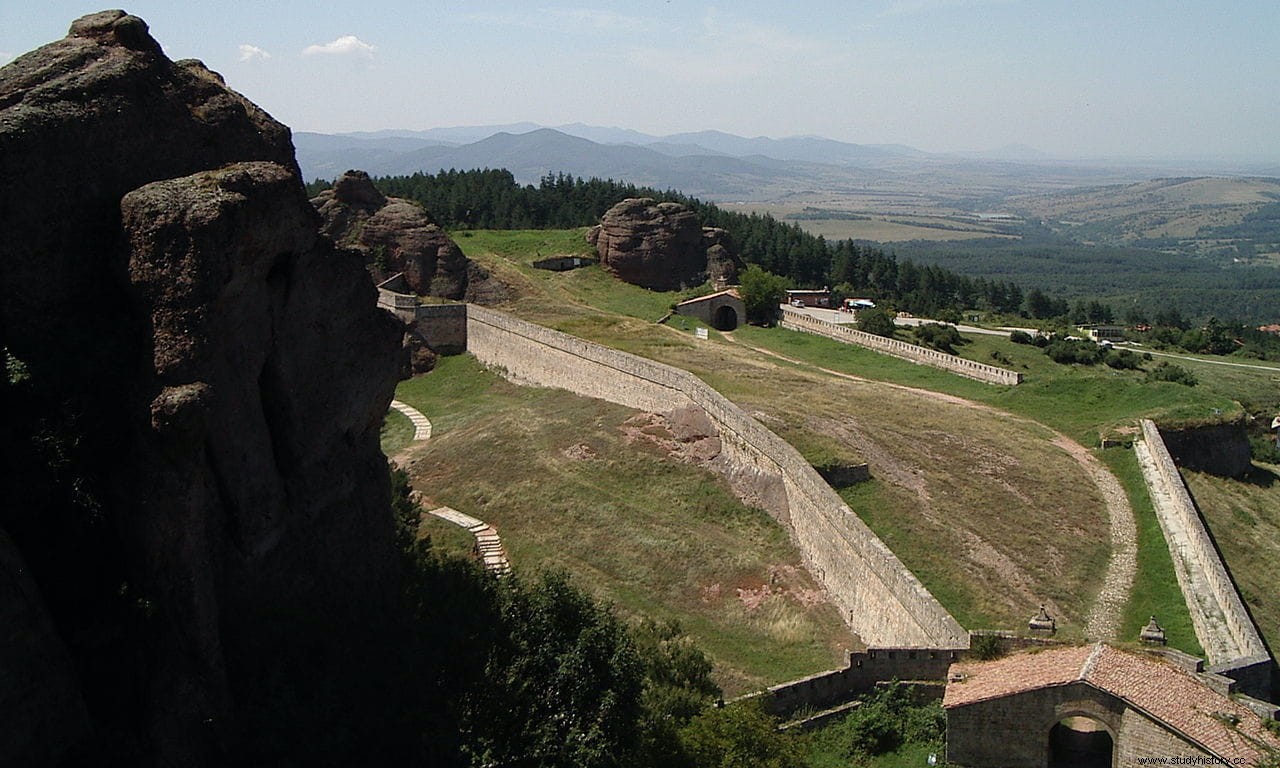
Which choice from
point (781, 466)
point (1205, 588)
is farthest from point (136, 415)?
point (1205, 588)

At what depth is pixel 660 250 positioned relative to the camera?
72.5m

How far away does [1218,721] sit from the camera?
16.6 m

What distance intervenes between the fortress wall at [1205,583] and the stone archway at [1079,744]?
3.25m

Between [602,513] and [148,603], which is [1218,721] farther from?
[602,513]

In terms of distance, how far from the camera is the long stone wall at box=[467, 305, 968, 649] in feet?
75.5

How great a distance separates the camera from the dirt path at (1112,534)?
2425 centimetres

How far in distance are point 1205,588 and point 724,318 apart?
43.7m

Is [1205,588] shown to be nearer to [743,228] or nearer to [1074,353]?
[1074,353]

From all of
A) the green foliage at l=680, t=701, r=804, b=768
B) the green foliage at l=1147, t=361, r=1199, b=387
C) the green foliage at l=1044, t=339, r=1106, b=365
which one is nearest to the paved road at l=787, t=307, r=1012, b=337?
the green foliage at l=1044, t=339, r=1106, b=365

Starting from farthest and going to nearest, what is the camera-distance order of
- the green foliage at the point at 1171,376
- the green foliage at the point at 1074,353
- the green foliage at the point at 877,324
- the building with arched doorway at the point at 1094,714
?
the green foliage at the point at 877,324, the green foliage at the point at 1074,353, the green foliage at the point at 1171,376, the building with arched doorway at the point at 1094,714

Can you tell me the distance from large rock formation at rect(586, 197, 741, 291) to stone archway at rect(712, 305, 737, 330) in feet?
13.0

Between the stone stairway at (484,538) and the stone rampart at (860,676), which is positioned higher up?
the stone rampart at (860,676)

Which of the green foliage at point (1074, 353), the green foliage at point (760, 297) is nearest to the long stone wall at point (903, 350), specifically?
the green foliage at point (760, 297)

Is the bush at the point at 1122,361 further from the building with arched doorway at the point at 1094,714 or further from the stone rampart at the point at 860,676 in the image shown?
the stone rampart at the point at 860,676
